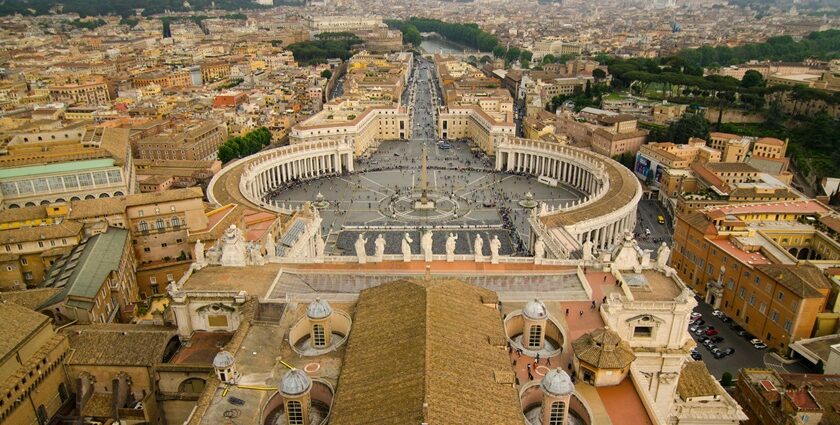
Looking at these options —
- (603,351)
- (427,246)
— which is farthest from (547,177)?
(603,351)

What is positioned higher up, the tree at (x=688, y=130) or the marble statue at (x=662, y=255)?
the marble statue at (x=662, y=255)

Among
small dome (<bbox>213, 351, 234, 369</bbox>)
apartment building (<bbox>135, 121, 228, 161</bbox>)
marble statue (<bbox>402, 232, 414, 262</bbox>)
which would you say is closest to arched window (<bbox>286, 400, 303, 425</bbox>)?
small dome (<bbox>213, 351, 234, 369</bbox>)

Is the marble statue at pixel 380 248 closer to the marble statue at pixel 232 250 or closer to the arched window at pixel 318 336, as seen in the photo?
the marble statue at pixel 232 250

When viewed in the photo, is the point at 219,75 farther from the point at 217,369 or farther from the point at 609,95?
the point at 217,369

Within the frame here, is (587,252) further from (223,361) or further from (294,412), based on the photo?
(223,361)

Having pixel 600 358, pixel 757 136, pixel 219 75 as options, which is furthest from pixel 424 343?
pixel 219 75

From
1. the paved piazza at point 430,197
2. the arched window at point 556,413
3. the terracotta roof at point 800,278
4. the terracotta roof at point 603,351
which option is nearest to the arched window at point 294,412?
the arched window at point 556,413
